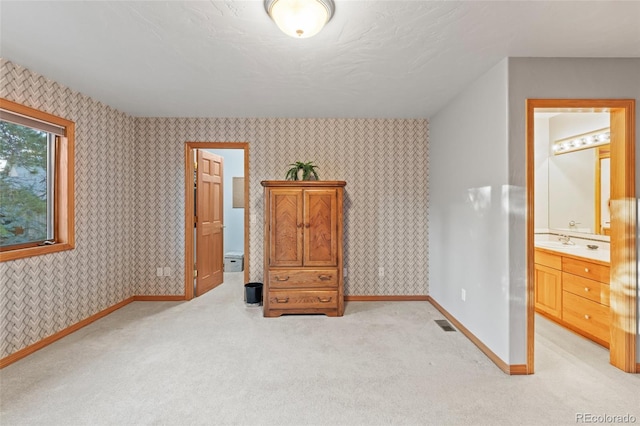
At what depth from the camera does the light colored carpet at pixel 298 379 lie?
6.01 ft

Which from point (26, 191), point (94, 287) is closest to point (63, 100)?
point (26, 191)

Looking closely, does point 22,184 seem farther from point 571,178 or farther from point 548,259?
point 571,178

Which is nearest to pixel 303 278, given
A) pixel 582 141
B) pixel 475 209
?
pixel 475 209

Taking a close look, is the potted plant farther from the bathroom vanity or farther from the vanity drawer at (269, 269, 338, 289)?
the bathroom vanity

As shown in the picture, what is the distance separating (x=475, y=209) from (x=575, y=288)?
1290mm

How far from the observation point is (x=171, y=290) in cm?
403

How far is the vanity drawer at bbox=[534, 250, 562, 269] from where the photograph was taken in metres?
3.16

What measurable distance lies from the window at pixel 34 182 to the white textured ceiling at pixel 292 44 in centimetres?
45

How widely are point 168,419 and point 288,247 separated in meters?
1.96

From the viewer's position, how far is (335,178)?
4047 millimetres

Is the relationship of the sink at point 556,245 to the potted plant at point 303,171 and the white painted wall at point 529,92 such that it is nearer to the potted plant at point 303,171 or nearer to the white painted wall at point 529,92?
the white painted wall at point 529,92

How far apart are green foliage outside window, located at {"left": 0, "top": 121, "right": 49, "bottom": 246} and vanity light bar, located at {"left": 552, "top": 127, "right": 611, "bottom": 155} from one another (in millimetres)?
5524

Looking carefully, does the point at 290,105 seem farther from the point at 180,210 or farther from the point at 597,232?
the point at 597,232

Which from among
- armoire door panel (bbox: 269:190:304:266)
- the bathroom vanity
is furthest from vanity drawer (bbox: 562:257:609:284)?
armoire door panel (bbox: 269:190:304:266)
